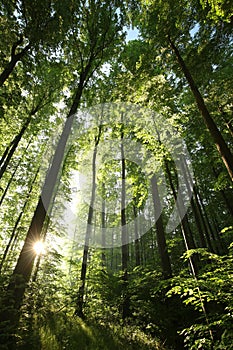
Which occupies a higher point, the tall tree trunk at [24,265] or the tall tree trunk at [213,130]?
the tall tree trunk at [213,130]

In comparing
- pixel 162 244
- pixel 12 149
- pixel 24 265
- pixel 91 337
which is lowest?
pixel 91 337

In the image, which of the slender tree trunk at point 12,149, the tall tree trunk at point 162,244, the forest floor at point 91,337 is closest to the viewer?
the forest floor at point 91,337

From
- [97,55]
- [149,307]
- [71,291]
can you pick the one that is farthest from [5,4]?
[149,307]

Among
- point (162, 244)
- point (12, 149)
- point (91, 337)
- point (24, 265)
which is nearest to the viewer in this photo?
point (24, 265)

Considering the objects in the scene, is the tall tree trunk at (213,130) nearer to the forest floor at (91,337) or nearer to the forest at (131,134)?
the forest at (131,134)

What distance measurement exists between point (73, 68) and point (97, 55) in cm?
148

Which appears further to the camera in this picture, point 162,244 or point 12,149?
point 12,149

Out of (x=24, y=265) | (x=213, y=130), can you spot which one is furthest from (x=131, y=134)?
(x=24, y=265)

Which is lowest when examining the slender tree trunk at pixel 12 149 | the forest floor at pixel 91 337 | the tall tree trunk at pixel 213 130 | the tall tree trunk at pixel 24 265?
the forest floor at pixel 91 337

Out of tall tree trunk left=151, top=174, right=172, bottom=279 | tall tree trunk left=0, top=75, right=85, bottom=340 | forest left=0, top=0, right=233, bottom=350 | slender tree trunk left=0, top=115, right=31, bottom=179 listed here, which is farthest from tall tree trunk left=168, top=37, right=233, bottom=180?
slender tree trunk left=0, top=115, right=31, bottom=179

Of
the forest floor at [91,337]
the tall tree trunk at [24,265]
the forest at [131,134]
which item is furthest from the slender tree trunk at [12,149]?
the forest floor at [91,337]

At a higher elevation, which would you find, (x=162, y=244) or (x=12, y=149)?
(x=12, y=149)

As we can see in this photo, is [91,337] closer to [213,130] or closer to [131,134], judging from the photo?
[213,130]

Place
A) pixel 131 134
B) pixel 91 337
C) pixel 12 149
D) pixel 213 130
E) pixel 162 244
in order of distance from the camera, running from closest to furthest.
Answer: pixel 213 130, pixel 91 337, pixel 162 244, pixel 12 149, pixel 131 134
